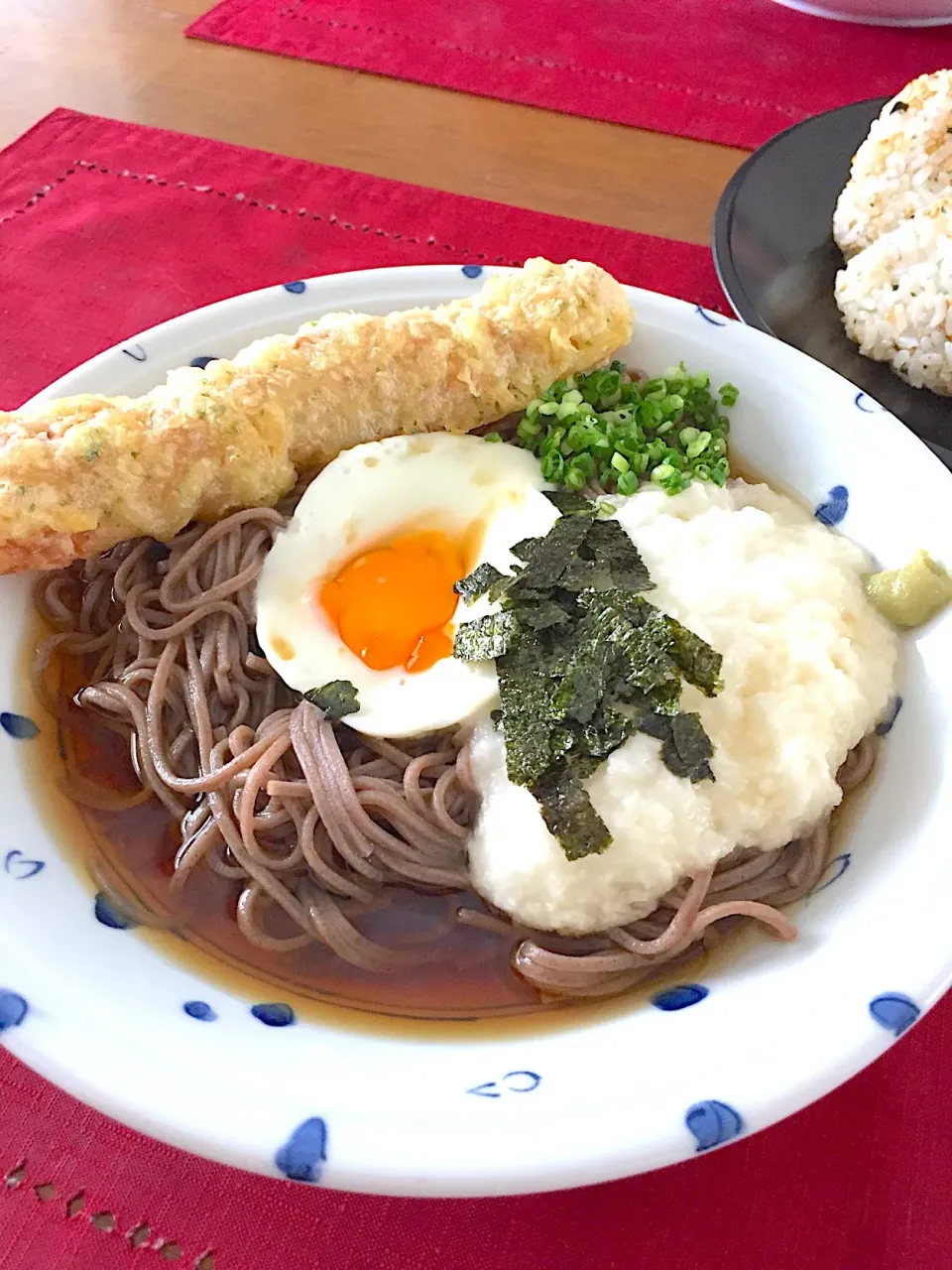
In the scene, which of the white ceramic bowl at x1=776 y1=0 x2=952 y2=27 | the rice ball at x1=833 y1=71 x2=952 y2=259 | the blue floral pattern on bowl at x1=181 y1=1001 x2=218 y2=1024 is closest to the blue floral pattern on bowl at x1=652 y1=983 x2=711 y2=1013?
the blue floral pattern on bowl at x1=181 y1=1001 x2=218 y2=1024

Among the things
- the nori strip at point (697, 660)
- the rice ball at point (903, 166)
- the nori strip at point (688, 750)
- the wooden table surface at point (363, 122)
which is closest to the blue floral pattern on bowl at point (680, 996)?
the nori strip at point (688, 750)

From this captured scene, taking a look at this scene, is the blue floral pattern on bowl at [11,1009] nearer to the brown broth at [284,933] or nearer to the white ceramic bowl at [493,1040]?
the white ceramic bowl at [493,1040]

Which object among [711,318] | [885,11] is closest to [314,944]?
[711,318]

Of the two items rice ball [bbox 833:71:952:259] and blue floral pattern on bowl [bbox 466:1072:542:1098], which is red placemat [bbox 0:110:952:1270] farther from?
rice ball [bbox 833:71:952:259]

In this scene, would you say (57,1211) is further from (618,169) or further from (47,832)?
(618,169)

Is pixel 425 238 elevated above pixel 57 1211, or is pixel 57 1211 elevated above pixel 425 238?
pixel 425 238

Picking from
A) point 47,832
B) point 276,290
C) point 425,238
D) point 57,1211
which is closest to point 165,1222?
point 57,1211
